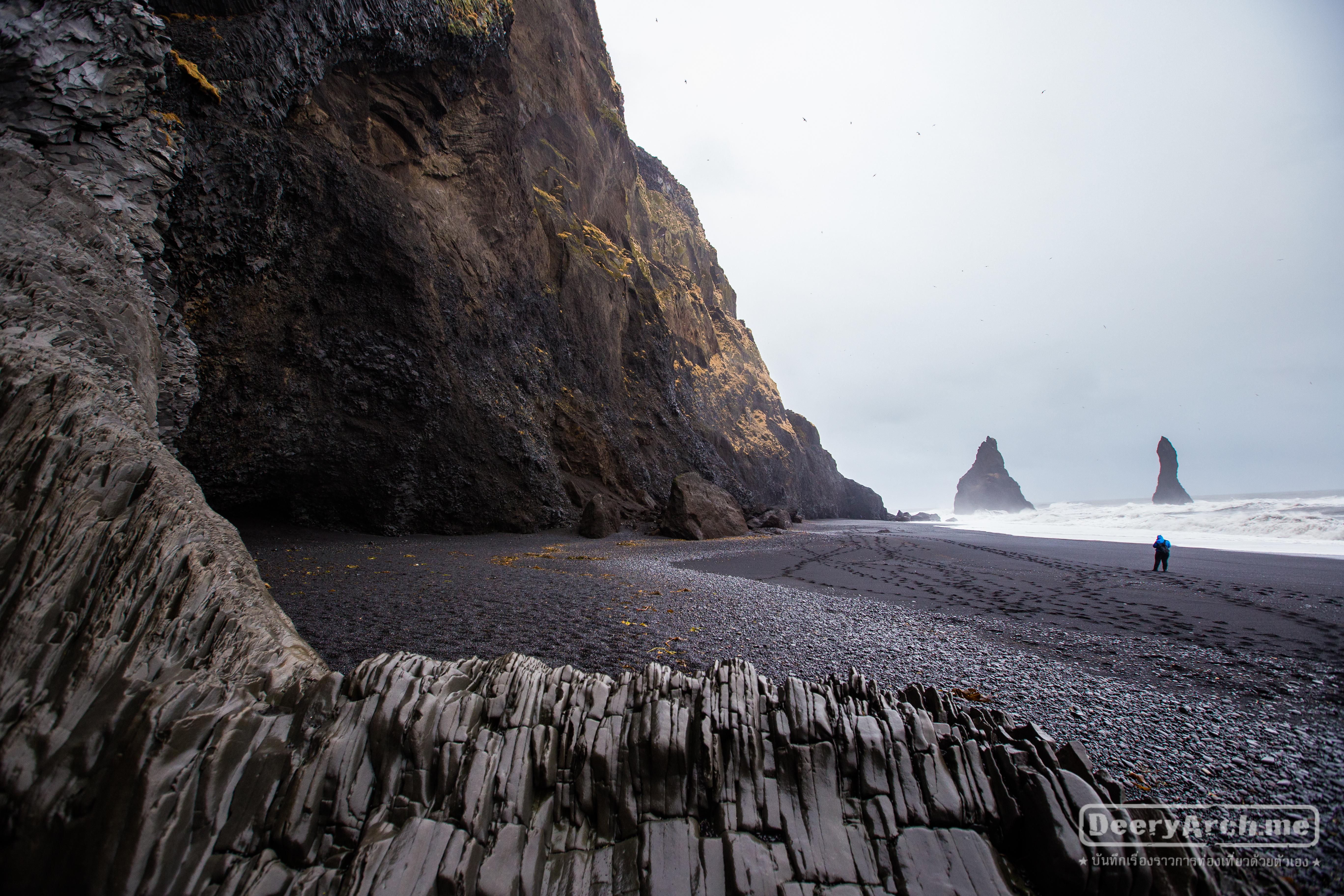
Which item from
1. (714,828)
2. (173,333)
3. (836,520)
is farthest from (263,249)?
(836,520)

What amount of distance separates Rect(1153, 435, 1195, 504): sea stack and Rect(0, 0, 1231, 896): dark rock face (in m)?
83.0

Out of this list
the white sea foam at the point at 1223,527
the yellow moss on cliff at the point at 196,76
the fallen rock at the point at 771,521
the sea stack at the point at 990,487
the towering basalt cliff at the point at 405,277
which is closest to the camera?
the yellow moss on cliff at the point at 196,76

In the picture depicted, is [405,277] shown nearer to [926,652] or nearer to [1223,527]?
[926,652]

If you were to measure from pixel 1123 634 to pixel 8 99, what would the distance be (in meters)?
10.6

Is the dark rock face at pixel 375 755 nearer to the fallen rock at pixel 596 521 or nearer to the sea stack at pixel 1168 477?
the fallen rock at pixel 596 521

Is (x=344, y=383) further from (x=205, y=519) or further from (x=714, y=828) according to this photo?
(x=714, y=828)

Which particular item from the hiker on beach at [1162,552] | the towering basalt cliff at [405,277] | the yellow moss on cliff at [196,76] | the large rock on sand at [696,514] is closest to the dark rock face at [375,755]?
the towering basalt cliff at [405,277]

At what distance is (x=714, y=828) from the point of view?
1.80 meters

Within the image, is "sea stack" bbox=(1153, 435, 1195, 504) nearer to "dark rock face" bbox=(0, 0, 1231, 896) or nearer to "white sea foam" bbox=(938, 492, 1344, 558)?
"white sea foam" bbox=(938, 492, 1344, 558)

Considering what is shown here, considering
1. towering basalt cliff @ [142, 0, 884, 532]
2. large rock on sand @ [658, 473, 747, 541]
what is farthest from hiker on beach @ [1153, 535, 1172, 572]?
towering basalt cliff @ [142, 0, 884, 532]

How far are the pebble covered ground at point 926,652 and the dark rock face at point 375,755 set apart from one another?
1.16 metres

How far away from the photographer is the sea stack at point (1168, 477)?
5903 centimetres

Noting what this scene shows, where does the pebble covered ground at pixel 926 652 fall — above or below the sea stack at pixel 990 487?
below

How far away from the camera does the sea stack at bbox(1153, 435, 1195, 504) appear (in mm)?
59031
